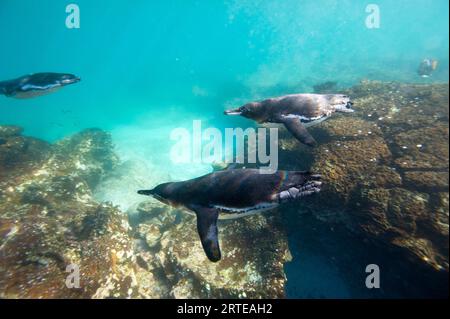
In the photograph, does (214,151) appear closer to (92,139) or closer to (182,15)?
(92,139)

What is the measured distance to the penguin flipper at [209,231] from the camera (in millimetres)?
3723

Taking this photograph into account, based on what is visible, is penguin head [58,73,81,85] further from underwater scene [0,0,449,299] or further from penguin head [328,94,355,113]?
penguin head [328,94,355,113]

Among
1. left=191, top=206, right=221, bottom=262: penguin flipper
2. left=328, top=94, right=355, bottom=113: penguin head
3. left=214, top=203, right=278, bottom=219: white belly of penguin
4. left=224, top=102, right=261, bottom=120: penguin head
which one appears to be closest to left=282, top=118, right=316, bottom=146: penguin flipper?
left=224, top=102, right=261, bottom=120: penguin head

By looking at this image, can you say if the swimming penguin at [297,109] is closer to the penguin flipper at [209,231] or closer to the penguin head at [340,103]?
the penguin head at [340,103]

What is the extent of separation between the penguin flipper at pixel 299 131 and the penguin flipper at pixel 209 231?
216cm

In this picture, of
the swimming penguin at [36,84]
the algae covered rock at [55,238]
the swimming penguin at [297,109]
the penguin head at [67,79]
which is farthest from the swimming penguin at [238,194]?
the swimming penguin at [36,84]

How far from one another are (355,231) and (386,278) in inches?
58.9

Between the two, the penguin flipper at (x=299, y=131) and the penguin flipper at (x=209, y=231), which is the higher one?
the penguin flipper at (x=299, y=131)

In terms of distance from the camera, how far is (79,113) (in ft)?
191

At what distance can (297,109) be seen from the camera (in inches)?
223

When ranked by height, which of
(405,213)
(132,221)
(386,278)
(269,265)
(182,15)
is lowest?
(132,221)

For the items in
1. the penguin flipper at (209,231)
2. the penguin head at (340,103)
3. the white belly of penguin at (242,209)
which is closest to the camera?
the penguin flipper at (209,231)

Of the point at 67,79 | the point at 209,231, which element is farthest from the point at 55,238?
the point at 209,231

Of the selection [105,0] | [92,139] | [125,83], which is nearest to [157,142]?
[92,139]
